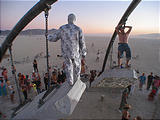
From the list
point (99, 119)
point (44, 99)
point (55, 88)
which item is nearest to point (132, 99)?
point (99, 119)

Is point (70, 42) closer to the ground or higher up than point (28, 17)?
closer to the ground

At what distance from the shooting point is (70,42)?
3367 millimetres

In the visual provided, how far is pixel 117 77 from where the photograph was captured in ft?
17.5

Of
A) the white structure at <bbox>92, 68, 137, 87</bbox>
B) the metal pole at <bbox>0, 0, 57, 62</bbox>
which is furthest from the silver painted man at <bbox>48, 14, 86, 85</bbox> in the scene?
the white structure at <bbox>92, 68, 137, 87</bbox>

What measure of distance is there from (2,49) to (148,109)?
705 centimetres

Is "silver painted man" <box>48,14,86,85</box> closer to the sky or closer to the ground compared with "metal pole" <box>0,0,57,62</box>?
closer to the ground

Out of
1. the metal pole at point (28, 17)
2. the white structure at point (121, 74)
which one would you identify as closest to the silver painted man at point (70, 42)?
the metal pole at point (28, 17)

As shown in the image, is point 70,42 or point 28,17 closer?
point 28,17

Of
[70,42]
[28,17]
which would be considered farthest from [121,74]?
[28,17]

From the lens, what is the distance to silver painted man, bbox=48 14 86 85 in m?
3.37

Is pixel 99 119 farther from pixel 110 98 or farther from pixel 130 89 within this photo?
pixel 130 89

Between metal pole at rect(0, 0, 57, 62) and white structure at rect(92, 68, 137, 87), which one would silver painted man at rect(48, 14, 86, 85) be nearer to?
metal pole at rect(0, 0, 57, 62)

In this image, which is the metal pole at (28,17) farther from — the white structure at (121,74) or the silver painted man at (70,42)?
the white structure at (121,74)

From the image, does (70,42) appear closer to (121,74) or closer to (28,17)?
(28,17)
